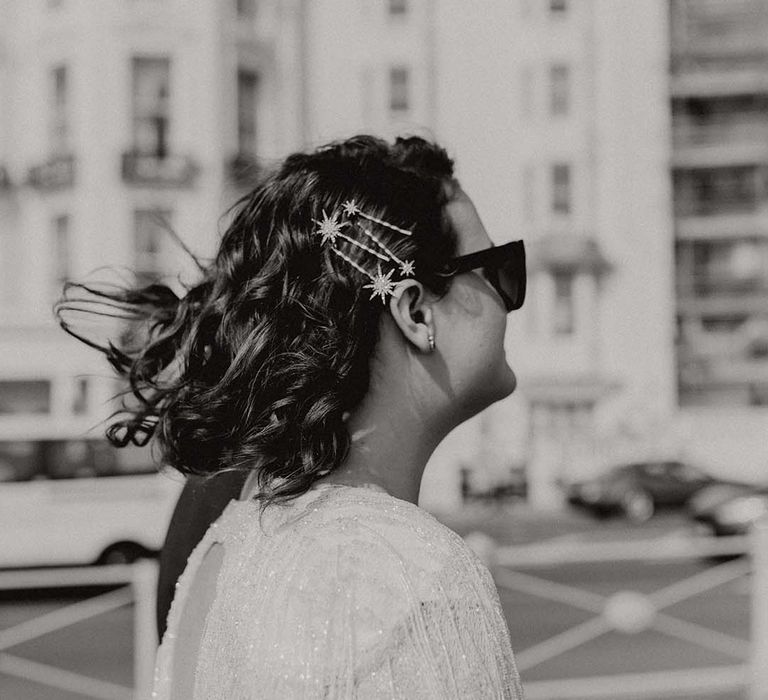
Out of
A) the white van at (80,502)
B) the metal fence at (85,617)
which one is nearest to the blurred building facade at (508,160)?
A: the white van at (80,502)

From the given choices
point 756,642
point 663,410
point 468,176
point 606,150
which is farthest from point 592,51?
point 756,642

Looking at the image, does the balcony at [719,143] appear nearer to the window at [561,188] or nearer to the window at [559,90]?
the window at [561,188]

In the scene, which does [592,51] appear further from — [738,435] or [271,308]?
[271,308]

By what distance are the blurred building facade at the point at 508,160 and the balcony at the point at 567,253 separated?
0.22 ft

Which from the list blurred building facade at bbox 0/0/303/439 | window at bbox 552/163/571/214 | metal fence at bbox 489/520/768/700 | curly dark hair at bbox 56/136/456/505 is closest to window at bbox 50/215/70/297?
blurred building facade at bbox 0/0/303/439

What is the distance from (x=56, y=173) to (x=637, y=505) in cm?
1402

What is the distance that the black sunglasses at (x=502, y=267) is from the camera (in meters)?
1.41

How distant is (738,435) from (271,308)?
3442 centimetres

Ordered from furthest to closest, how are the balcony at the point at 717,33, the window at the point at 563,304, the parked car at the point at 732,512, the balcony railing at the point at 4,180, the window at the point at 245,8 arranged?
1. the balcony at the point at 717,33
2. the window at the point at 563,304
3. the window at the point at 245,8
4. the balcony railing at the point at 4,180
5. the parked car at the point at 732,512

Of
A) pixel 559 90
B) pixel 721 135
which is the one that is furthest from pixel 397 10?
pixel 721 135

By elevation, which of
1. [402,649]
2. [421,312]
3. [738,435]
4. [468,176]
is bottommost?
[738,435]

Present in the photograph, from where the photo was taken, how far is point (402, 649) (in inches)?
42.4

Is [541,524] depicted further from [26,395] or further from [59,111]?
[59,111]

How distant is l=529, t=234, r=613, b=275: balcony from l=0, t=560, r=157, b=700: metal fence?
25600mm
